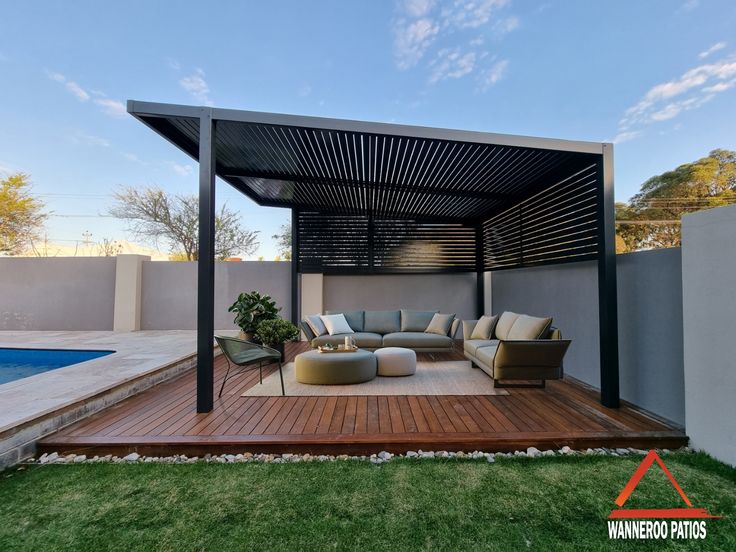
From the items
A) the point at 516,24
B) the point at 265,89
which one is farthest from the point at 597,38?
the point at 265,89

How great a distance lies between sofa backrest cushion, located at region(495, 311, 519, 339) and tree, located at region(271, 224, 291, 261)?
13.9 metres

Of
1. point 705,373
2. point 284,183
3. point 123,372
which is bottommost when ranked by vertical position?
point 123,372

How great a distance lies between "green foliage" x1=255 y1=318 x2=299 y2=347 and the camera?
204 inches

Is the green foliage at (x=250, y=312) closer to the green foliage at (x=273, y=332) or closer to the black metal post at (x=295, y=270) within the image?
the green foliage at (x=273, y=332)

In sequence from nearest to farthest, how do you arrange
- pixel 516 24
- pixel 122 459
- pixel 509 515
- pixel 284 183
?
1. pixel 509 515
2. pixel 122 459
3. pixel 284 183
4. pixel 516 24

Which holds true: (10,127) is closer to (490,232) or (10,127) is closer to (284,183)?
(284,183)

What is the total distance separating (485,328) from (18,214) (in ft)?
56.9

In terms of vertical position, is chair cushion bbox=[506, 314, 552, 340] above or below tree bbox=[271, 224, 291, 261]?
below

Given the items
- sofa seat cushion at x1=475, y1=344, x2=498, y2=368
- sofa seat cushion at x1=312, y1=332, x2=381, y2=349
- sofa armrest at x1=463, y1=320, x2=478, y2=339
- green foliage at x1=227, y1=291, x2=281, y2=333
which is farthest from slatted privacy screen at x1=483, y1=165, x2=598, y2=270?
green foliage at x1=227, y1=291, x2=281, y2=333

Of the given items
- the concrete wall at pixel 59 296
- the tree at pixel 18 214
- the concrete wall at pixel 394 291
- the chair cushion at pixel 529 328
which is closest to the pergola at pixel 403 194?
the concrete wall at pixel 394 291

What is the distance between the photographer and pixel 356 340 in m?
5.91

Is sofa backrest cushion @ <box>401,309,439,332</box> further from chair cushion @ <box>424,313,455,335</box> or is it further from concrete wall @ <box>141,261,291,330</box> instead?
concrete wall @ <box>141,261,291,330</box>

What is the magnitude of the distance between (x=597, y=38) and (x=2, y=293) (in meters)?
16.6

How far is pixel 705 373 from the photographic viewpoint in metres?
2.55
